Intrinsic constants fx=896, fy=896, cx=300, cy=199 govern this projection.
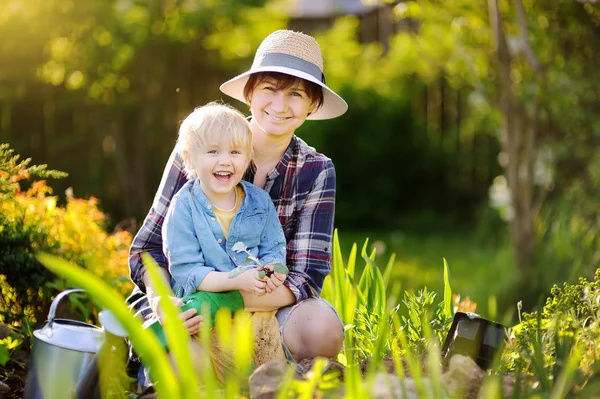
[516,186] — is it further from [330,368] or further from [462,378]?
[462,378]

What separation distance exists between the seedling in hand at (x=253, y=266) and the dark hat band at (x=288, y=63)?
2.02 ft

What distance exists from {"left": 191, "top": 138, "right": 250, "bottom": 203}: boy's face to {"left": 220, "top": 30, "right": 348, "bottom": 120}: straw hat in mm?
346

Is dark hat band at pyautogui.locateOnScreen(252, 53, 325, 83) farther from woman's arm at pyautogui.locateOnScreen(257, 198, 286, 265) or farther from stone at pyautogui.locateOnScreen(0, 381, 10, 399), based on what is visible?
stone at pyautogui.locateOnScreen(0, 381, 10, 399)

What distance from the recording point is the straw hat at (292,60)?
2.81 meters

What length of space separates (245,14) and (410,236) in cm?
245

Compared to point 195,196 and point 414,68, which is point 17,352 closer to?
point 195,196

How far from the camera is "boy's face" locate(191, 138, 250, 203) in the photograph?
2549 mm

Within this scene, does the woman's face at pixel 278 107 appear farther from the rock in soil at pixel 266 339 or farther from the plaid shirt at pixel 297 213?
the rock in soil at pixel 266 339

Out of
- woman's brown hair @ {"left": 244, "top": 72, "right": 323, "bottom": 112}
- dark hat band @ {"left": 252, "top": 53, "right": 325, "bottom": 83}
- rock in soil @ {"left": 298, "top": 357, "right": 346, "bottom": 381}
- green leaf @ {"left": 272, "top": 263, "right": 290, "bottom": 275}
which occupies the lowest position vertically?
rock in soil @ {"left": 298, "top": 357, "right": 346, "bottom": 381}

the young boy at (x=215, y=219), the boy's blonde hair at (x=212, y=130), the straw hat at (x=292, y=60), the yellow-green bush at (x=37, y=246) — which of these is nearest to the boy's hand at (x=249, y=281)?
the young boy at (x=215, y=219)

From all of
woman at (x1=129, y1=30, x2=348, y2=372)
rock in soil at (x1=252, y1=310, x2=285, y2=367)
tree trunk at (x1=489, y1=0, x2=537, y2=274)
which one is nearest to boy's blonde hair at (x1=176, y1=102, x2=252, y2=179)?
woman at (x1=129, y1=30, x2=348, y2=372)

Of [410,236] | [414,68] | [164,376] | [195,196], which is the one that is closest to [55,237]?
[195,196]

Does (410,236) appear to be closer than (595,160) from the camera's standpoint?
No

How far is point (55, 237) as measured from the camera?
3.55 m
